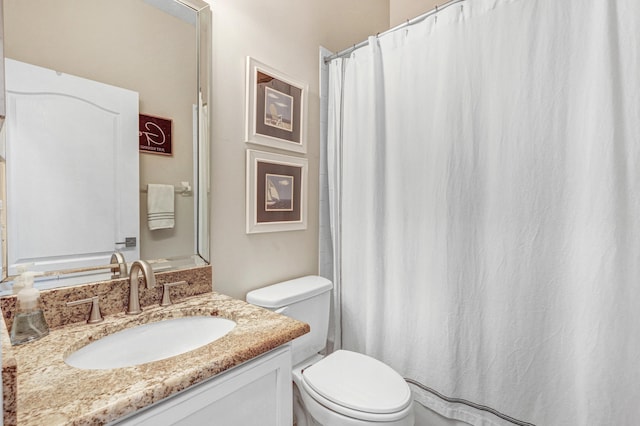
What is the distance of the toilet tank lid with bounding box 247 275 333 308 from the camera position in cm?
131

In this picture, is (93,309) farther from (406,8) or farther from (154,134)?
(406,8)

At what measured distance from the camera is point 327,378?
1.21 m

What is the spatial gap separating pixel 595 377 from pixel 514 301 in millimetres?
316

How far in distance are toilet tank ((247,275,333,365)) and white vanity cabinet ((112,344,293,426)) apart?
42 cm

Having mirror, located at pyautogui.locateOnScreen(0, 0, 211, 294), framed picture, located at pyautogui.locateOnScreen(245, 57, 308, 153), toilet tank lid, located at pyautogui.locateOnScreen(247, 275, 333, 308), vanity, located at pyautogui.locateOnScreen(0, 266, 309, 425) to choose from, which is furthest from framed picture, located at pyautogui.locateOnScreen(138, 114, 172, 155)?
toilet tank lid, located at pyautogui.locateOnScreen(247, 275, 333, 308)

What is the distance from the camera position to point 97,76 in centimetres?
97

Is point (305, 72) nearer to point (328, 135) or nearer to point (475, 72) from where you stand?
point (328, 135)

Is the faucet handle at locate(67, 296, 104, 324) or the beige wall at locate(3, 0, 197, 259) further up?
the beige wall at locate(3, 0, 197, 259)

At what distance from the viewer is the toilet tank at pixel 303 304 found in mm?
1325

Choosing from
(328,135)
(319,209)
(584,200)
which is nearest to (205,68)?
(328,135)

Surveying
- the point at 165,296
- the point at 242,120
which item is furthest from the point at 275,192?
the point at 165,296

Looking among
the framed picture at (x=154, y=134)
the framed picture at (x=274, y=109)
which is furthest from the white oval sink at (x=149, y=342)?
the framed picture at (x=274, y=109)

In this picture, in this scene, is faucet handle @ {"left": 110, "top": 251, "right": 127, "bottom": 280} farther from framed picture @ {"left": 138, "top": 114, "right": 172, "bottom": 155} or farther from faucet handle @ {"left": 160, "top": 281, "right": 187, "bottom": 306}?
framed picture @ {"left": 138, "top": 114, "right": 172, "bottom": 155}

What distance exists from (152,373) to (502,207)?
129 centimetres
